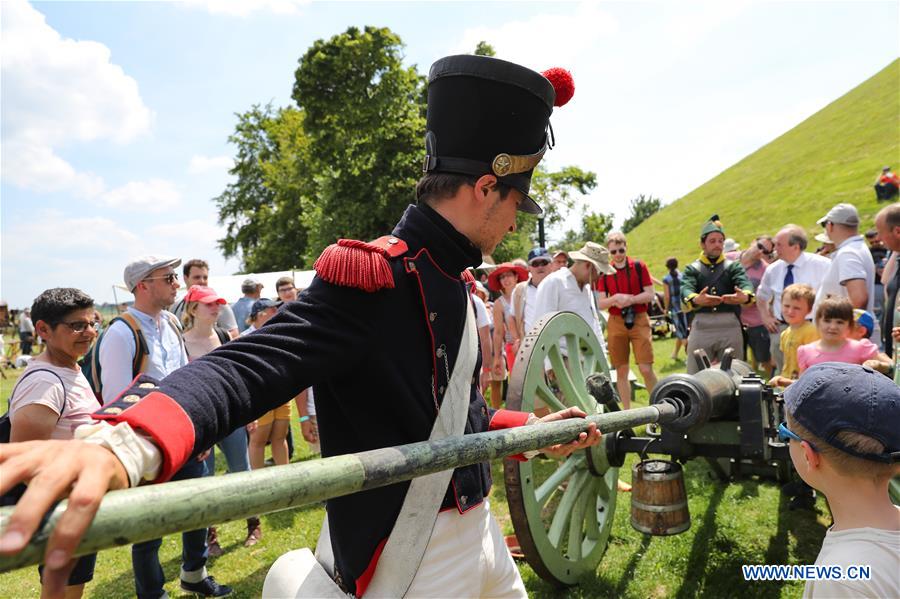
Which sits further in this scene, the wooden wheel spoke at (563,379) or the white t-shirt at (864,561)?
the wooden wheel spoke at (563,379)

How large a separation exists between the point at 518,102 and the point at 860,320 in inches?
148

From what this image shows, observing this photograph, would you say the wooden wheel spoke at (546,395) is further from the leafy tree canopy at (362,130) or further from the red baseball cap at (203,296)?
the leafy tree canopy at (362,130)

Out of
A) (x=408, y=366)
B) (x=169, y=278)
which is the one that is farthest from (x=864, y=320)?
(x=169, y=278)

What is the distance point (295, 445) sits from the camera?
7.17m

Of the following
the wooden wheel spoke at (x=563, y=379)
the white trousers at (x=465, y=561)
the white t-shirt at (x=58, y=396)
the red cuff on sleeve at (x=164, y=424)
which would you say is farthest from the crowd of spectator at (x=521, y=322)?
the red cuff on sleeve at (x=164, y=424)

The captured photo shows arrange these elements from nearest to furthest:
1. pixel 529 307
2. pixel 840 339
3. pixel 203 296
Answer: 1. pixel 840 339
2. pixel 203 296
3. pixel 529 307

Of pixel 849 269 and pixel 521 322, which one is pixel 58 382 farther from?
pixel 849 269

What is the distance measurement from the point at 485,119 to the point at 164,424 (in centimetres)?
118

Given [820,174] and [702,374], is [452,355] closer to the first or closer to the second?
[702,374]

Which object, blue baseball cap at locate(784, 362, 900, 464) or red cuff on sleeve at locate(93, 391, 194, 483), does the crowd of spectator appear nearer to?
blue baseball cap at locate(784, 362, 900, 464)

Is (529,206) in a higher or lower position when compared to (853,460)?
higher

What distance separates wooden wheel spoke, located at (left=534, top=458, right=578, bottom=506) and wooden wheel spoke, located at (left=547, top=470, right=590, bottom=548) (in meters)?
0.05

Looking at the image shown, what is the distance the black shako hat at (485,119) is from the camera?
5.62ft

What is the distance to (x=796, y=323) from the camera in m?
5.04
